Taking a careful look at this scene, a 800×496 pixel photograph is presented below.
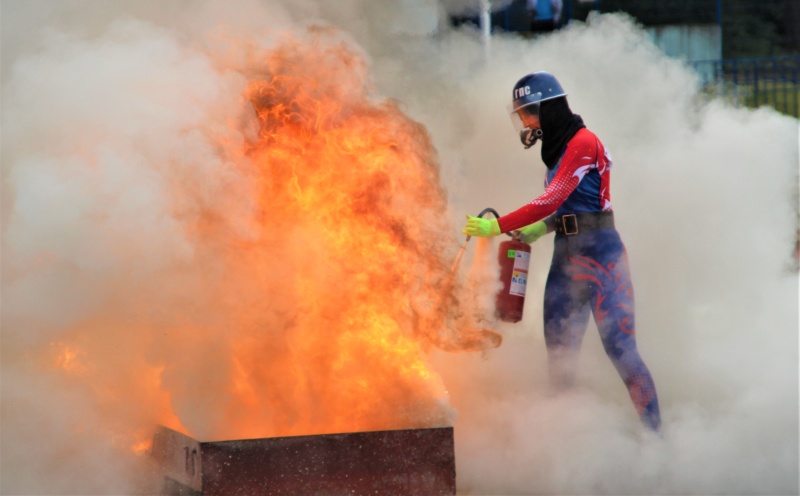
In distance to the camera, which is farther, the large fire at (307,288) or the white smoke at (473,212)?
the large fire at (307,288)

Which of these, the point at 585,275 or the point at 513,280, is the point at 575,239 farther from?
the point at 513,280

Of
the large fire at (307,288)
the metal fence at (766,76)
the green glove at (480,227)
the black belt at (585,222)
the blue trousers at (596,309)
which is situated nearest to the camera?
the large fire at (307,288)

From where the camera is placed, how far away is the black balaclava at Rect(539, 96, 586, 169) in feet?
16.8

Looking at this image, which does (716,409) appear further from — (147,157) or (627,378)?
(147,157)

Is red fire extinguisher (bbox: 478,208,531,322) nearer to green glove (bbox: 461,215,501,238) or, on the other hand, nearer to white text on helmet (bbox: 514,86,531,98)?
green glove (bbox: 461,215,501,238)

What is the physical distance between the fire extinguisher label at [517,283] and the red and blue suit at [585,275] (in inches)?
9.5

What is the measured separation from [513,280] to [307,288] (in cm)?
105

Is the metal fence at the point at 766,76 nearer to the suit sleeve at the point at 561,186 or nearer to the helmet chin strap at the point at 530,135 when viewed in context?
the helmet chin strap at the point at 530,135

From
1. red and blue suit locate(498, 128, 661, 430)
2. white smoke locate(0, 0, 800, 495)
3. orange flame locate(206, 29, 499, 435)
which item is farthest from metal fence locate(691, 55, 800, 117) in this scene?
orange flame locate(206, 29, 499, 435)

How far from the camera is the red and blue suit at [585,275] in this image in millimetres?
5004

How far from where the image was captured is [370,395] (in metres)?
4.68

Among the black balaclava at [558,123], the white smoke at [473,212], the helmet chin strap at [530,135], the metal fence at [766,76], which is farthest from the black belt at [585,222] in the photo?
the metal fence at [766,76]

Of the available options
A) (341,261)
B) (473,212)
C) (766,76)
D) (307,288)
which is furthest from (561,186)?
(766,76)

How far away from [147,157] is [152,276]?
541 millimetres
